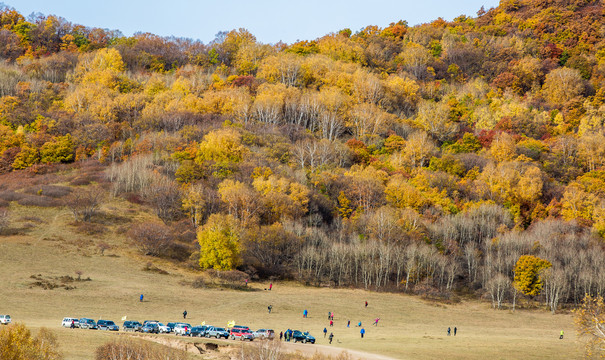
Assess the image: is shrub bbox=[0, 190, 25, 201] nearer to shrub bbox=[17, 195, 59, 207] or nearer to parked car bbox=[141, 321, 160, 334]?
shrub bbox=[17, 195, 59, 207]

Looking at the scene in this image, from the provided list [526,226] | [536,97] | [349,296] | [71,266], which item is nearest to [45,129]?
[71,266]

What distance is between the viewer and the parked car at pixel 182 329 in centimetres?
5356

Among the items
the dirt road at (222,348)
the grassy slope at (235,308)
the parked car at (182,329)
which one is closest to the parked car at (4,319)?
the grassy slope at (235,308)

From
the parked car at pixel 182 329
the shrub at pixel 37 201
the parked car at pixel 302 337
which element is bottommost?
the parked car at pixel 182 329

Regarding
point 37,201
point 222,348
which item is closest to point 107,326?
point 222,348

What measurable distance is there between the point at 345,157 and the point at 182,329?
8558cm

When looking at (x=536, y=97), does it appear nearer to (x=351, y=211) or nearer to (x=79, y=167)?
(x=351, y=211)

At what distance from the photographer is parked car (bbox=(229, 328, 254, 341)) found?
52.6 metres

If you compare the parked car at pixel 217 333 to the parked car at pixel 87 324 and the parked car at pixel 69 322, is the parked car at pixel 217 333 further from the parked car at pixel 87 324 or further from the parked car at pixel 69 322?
the parked car at pixel 69 322

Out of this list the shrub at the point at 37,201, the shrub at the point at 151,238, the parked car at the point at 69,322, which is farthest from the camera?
the shrub at the point at 37,201

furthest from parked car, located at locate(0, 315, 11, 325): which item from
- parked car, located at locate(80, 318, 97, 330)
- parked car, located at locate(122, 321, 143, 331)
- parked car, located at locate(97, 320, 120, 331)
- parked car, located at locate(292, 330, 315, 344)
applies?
parked car, located at locate(292, 330, 315, 344)

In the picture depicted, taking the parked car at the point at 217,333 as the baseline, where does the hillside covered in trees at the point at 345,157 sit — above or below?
above

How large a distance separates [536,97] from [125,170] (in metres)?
113

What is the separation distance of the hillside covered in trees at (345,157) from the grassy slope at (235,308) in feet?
26.1
